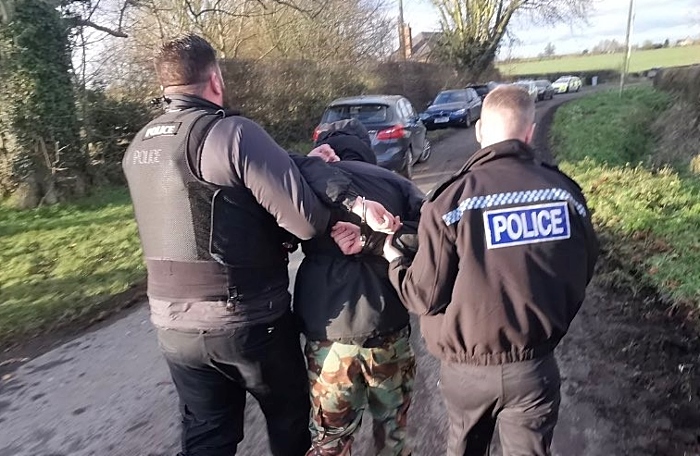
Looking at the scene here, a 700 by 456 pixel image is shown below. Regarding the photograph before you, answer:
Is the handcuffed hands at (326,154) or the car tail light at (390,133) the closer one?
the handcuffed hands at (326,154)

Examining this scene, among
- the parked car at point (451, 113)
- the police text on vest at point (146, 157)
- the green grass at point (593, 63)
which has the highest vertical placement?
the police text on vest at point (146, 157)

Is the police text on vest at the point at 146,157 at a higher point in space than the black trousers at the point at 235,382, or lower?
higher

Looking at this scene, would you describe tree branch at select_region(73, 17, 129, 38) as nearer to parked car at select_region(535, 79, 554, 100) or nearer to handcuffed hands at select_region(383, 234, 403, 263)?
handcuffed hands at select_region(383, 234, 403, 263)

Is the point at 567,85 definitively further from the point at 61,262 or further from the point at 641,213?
A: the point at 61,262

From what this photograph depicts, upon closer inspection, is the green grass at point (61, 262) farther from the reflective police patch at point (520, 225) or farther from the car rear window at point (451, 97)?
the car rear window at point (451, 97)

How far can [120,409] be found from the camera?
4.25m

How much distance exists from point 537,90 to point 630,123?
18384mm

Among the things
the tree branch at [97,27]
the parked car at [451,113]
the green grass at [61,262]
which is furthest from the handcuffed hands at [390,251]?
the parked car at [451,113]

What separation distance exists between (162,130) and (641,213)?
6805 millimetres

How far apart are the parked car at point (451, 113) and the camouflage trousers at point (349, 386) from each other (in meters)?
20.5

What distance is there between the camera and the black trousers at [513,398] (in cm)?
230

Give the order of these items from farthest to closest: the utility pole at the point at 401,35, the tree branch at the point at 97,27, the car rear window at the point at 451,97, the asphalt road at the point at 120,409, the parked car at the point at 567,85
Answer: the parked car at the point at 567,85, the utility pole at the point at 401,35, the car rear window at the point at 451,97, the tree branch at the point at 97,27, the asphalt road at the point at 120,409

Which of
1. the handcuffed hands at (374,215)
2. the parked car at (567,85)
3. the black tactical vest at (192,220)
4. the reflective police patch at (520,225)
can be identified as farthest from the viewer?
the parked car at (567,85)

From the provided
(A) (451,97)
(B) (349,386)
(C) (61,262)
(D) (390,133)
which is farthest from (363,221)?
(A) (451,97)
